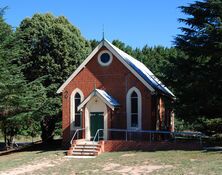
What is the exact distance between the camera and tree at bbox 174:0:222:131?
27.6 m

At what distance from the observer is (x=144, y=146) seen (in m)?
29.0

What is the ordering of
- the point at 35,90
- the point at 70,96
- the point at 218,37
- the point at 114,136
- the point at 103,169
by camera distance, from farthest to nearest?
the point at 35,90, the point at 70,96, the point at 114,136, the point at 218,37, the point at 103,169

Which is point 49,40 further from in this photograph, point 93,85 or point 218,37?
point 218,37

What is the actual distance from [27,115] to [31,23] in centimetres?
1058

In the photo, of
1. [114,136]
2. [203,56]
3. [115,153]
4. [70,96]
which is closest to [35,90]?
[70,96]

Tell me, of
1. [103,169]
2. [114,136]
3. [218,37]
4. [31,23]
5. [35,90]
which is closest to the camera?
[103,169]

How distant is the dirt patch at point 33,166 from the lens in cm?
2288

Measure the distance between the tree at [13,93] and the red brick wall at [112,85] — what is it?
413cm

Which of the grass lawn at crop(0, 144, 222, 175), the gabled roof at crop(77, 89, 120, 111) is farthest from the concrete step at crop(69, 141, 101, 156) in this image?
the gabled roof at crop(77, 89, 120, 111)

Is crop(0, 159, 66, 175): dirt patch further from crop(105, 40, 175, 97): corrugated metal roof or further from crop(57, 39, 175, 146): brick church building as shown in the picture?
crop(105, 40, 175, 97): corrugated metal roof

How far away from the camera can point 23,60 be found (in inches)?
1624

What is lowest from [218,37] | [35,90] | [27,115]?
[27,115]

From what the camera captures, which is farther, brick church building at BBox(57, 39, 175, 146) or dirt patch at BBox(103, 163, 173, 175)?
brick church building at BBox(57, 39, 175, 146)

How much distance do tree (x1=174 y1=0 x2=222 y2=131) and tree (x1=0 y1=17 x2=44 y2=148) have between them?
1437 centimetres
